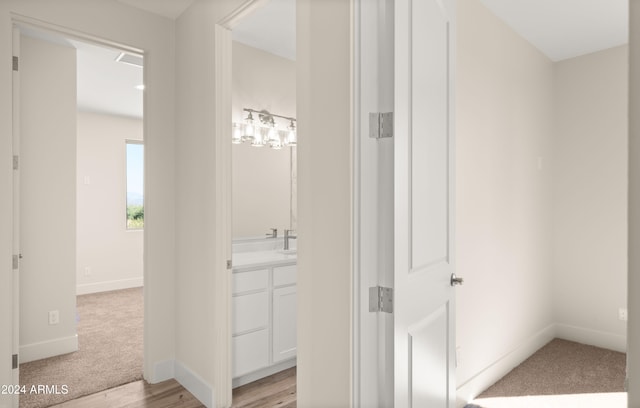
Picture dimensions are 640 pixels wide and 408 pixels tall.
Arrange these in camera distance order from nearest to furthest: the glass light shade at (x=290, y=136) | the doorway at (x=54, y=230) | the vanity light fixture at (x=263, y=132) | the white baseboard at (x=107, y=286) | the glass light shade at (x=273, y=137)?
the doorway at (x=54, y=230), the vanity light fixture at (x=263, y=132), the glass light shade at (x=273, y=137), the glass light shade at (x=290, y=136), the white baseboard at (x=107, y=286)

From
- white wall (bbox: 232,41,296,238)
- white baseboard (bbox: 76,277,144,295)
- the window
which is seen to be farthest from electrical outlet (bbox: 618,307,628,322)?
the window

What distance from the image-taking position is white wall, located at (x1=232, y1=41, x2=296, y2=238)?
335 cm

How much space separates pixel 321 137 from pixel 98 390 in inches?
91.2

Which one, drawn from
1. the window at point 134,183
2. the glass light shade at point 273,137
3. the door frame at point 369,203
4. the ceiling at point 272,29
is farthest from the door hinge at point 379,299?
the window at point 134,183

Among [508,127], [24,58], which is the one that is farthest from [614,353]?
[24,58]

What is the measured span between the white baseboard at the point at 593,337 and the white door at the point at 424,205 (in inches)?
98.9

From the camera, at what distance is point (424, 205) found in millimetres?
1552

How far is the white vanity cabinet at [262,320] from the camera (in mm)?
2611

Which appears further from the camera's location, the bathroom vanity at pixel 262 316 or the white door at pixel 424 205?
the bathroom vanity at pixel 262 316

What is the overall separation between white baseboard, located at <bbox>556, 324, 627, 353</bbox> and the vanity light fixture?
307 cm

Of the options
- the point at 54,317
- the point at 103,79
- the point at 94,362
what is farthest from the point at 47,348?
the point at 103,79

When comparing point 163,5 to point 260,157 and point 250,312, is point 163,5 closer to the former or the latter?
point 260,157

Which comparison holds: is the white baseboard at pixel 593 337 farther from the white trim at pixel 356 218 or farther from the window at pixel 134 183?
the window at pixel 134 183

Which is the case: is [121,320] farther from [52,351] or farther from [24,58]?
[24,58]
